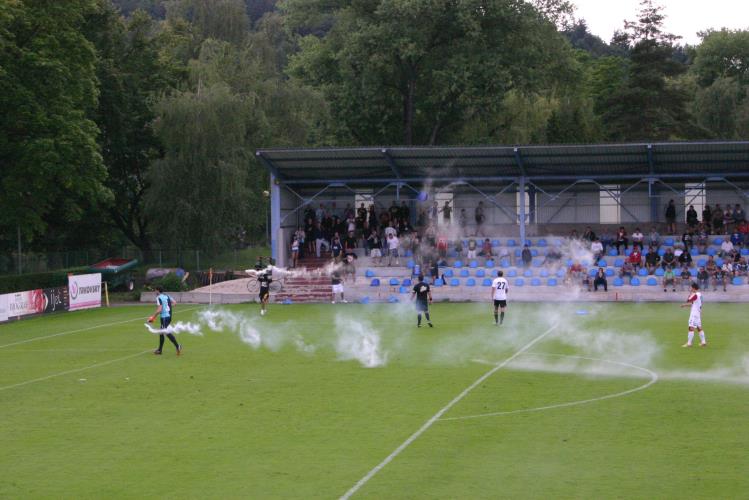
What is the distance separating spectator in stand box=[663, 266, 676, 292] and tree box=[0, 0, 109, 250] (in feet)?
98.5

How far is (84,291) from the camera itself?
154ft

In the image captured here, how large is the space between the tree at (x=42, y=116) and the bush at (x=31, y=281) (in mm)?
2245

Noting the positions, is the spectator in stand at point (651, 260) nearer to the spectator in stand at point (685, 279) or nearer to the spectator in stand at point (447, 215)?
the spectator in stand at point (685, 279)

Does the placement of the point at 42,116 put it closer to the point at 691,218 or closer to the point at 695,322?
the point at 691,218

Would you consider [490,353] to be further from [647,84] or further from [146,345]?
[647,84]

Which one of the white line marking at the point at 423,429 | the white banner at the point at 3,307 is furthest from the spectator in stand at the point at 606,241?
the white banner at the point at 3,307

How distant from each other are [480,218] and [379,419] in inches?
1471

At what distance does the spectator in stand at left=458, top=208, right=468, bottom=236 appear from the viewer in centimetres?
5428

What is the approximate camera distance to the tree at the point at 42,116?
4822cm

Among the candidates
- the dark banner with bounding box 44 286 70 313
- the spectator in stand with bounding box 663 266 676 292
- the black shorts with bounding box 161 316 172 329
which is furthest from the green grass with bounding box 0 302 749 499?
the spectator in stand with bounding box 663 266 676 292

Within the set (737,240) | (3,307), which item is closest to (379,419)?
(3,307)

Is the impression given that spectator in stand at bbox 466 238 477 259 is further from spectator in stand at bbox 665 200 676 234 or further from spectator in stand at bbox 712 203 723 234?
spectator in stand at bbox 712 203 723 234

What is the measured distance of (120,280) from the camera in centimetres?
5666

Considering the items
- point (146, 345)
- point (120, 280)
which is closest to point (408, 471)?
point (146, 345)
